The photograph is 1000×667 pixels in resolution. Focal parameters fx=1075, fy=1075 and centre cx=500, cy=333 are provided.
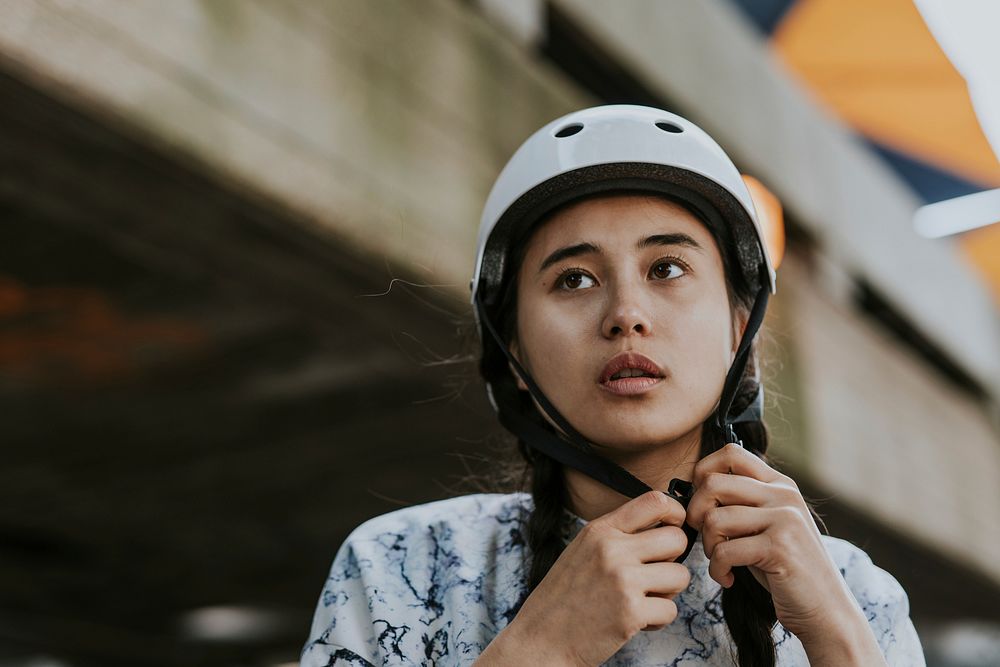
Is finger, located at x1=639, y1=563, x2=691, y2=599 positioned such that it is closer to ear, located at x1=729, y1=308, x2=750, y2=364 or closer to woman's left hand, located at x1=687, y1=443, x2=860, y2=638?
woman's left hand, located at x1=687, y1=443, x2=860, y2=638

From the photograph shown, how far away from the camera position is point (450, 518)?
5.97ft

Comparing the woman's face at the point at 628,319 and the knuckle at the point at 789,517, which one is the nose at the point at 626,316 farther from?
the knuckle at the point at 789,517

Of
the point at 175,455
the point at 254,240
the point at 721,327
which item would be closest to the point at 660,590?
the point at 721,327

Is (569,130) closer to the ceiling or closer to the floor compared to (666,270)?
closer to the ceiling

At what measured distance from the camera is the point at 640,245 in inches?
66.7

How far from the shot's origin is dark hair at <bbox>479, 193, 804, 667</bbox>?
5.16 ft

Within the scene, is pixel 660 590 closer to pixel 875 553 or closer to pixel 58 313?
pixel 58 313

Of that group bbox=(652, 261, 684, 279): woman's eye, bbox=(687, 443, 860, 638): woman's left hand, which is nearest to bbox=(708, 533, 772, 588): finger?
bbox=(687, 443, 860, 638): woman's left hand

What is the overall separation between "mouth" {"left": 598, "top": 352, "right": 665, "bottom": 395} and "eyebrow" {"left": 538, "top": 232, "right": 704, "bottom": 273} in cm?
19

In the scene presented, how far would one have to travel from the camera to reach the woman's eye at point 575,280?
5.60 feet

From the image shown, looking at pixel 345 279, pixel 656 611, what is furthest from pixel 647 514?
pixel 345 279

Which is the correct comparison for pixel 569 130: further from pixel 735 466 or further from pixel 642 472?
pixel 735 466

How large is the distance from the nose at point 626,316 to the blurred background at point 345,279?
0.84 m

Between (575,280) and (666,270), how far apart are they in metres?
0.15
